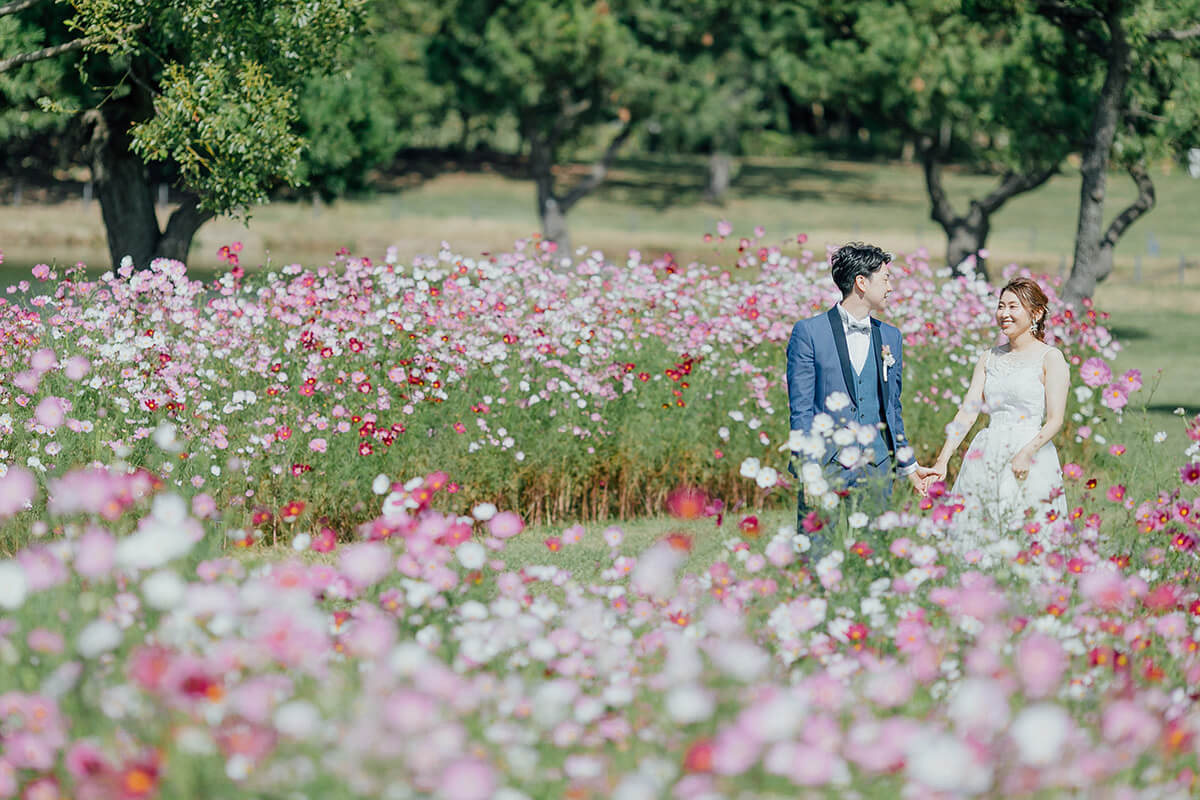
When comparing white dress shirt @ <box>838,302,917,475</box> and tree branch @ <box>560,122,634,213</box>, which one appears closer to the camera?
white dress shirt @ <box>838,302,917,475</box>

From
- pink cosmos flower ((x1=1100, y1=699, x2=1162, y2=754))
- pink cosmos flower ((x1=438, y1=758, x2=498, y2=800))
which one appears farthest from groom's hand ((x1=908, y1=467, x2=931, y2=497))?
pink cosmos flower ((x1=438, y1=758, x2=498, y2=800))

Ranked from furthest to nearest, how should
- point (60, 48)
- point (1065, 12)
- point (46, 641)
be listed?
point (1065, 12), point (60, 48), point (46, 641)

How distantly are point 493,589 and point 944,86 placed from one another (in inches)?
969

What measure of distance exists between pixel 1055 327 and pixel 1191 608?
21.4 feet

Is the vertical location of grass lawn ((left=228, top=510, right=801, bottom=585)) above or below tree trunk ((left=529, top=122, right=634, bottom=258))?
above

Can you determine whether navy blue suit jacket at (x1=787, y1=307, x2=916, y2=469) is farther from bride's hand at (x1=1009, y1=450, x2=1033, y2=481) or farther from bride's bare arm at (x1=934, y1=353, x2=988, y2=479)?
bride's hand at (x1=1009, y1=450, x2=1033, y2=481)

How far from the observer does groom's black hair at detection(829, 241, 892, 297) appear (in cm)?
658

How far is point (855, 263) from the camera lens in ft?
21.6

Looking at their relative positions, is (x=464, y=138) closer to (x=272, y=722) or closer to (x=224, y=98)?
(x=224, y=98)

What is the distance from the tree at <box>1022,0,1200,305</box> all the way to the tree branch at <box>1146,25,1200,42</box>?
0.01m

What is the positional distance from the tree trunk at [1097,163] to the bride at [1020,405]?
1064 cm

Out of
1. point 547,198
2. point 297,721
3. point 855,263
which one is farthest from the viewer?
point 547,198

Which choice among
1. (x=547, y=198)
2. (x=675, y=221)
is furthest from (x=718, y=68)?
(x=547, y=198)

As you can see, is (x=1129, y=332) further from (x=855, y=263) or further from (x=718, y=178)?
(x=718, y=178)
